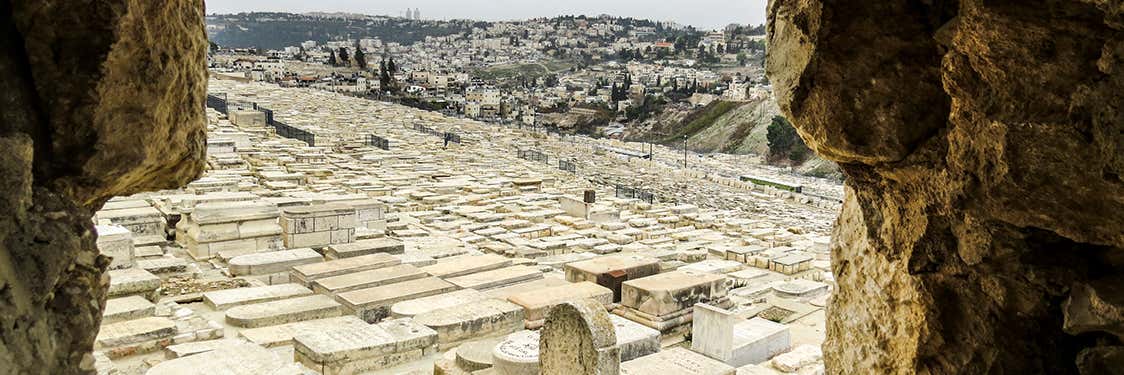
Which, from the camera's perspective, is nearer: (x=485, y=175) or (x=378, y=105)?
(x=485, y=175)

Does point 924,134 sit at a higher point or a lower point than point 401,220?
higher

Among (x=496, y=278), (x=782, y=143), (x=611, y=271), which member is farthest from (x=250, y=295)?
(x=782, y=143)

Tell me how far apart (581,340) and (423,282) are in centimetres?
378

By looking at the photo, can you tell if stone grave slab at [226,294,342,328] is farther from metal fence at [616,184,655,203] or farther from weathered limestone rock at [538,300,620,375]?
metal fence at [616,184,655,203]

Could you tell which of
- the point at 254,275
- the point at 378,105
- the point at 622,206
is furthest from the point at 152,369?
the point at 378,105

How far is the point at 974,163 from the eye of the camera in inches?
109

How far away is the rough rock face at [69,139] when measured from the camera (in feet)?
7.06

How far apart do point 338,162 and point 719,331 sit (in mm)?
14973

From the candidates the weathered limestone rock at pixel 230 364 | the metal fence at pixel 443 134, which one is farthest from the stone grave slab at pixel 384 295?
the metal fence at pixel 443 134

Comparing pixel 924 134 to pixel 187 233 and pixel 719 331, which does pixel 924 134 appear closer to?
pixel 719 331

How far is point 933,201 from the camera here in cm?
308

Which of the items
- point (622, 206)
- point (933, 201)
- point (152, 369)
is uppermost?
point (933, 201)

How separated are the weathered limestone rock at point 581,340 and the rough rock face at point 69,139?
286 centimetres

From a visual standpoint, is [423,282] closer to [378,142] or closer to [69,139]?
[69,139]
